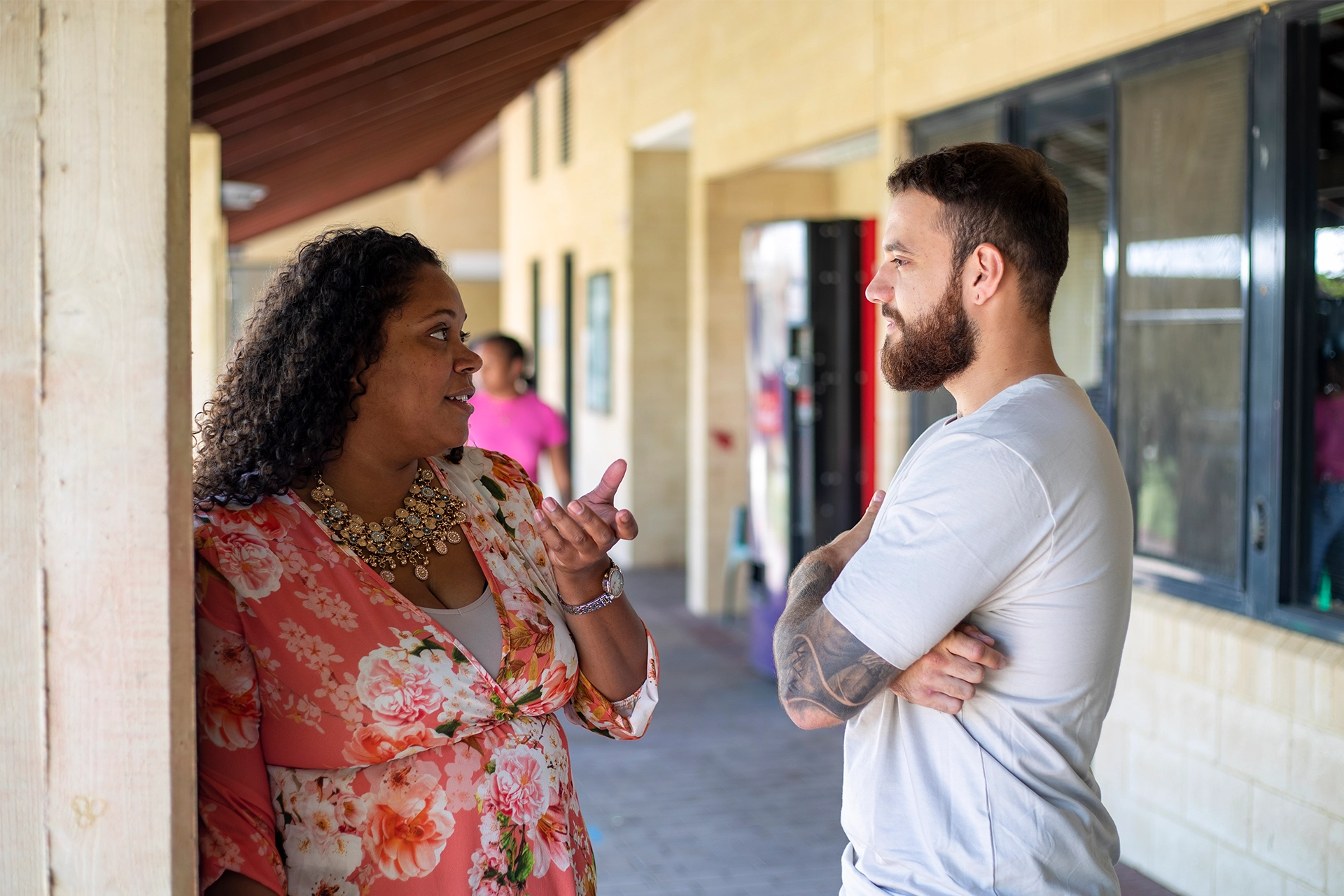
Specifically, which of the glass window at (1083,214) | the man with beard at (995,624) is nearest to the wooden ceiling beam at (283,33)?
the glass window at (1083,214)

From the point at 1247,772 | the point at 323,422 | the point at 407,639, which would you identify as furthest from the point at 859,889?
the point at 1247,772

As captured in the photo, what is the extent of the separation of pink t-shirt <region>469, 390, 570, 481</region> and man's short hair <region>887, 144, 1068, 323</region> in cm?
463

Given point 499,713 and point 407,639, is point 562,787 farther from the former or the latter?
point 407,639

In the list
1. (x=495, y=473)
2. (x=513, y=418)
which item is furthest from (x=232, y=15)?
(x=495, y=473)

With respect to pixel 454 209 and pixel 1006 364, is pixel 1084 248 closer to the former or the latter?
pixel 1006 364

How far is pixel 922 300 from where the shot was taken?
67.0 inches

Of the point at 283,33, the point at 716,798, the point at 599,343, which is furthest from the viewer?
the point at 599,343

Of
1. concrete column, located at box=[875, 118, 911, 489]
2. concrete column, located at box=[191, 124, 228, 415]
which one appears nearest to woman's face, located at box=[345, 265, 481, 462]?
concrete column, located at box=[875, 118, 911, 489]

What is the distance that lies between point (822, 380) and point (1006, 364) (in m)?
4.61

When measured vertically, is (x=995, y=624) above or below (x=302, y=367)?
below

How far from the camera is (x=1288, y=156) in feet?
10.7

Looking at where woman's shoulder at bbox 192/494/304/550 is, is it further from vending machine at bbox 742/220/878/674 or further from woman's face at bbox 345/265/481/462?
vending machine at bbox 742/220/878/674

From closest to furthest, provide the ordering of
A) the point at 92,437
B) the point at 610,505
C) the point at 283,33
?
the point at 92,437, the point at 610,505, the point at 283,33

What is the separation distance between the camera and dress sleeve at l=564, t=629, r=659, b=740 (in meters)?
1.86
